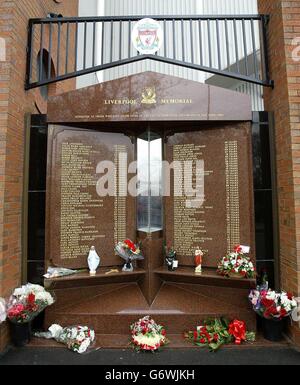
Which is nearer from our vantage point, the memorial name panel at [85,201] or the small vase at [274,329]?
the small vase at [274,329]

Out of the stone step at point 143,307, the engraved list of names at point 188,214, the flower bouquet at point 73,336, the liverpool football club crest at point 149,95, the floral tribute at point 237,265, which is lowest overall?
the flower bouquet at point 73,336

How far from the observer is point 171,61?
3674mm

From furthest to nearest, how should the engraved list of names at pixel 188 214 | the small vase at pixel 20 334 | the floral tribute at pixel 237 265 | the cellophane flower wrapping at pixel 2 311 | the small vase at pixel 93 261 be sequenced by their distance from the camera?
the engraved list of names at pixel 188 214
the small vase at pixel 93 261
the floral tribute at pixel 237 265
the small vase at pixel 20 334
the cellophane flower wrapping at pixel 2 311

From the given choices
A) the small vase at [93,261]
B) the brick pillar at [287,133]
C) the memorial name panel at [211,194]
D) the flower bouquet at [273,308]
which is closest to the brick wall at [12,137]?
the small vase at [93,261]

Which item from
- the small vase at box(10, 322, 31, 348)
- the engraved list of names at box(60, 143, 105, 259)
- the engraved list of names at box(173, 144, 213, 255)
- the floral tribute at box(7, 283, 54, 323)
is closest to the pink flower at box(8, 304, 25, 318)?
the floral tribute at box(7, 283, 54, 323)

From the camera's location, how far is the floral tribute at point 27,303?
2936 mm

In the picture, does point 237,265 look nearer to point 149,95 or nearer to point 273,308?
point 273,308

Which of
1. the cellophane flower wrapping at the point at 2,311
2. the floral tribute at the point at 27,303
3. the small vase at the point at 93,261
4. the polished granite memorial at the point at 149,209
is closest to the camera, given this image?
the cellophane flower wrapping at the point at 2,311

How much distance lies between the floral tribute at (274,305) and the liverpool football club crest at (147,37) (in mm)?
3535

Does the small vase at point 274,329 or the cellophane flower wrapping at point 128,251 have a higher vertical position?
the cellophane flower wrapping at point 128,251

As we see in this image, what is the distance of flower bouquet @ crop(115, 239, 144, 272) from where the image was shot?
11.7ft

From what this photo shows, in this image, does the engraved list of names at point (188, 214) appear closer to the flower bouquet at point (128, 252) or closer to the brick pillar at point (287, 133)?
the flower bouquet at point (128, 252)

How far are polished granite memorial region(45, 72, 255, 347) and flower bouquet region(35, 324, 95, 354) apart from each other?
0.47 feet

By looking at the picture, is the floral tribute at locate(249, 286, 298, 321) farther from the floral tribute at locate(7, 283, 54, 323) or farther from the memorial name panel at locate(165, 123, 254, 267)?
the floral tribute at locate(7, 283, 54, 323)
